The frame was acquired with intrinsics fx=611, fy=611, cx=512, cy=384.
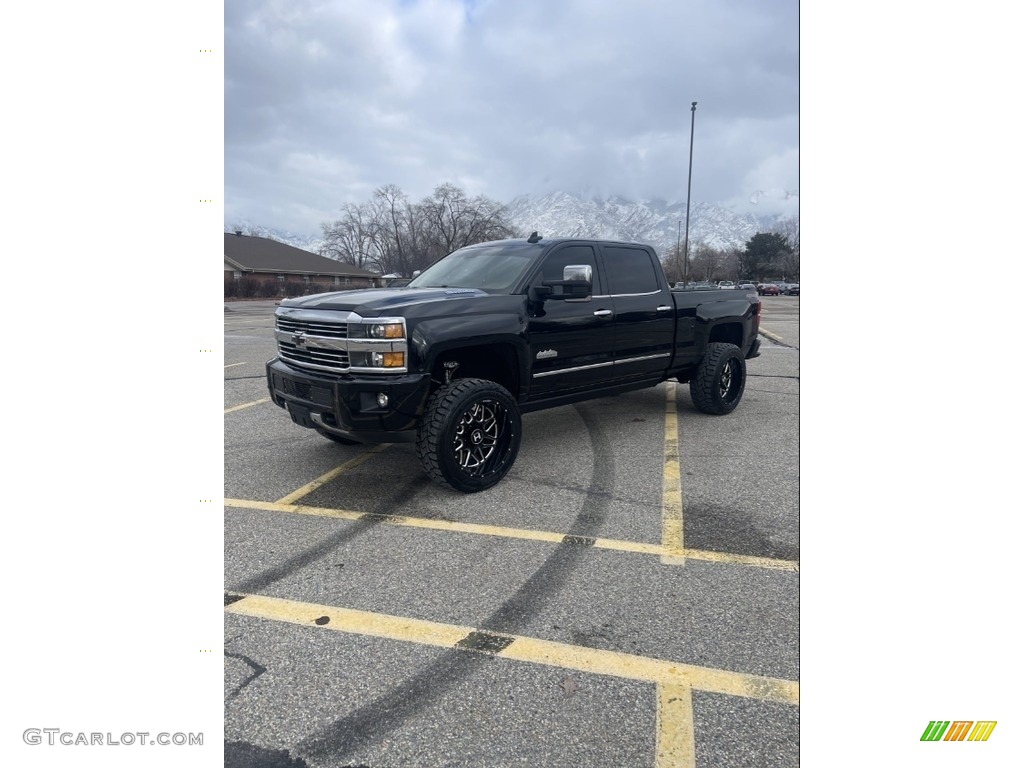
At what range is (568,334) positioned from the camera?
195 inches

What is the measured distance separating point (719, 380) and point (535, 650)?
4658mm

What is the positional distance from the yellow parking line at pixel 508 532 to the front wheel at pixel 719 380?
10.9 ft

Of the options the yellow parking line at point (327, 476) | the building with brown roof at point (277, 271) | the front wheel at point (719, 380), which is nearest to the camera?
the yellow parking line at point (327, 476)

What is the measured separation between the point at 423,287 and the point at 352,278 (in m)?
55.9

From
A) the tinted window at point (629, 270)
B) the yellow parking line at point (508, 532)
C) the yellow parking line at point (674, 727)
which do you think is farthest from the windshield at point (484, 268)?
the yellow parking line at point (674, 727)

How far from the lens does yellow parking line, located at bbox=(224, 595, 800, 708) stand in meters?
2.26

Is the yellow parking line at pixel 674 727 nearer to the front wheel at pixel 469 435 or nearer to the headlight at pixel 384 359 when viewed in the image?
the front wheel at pixel 469 435

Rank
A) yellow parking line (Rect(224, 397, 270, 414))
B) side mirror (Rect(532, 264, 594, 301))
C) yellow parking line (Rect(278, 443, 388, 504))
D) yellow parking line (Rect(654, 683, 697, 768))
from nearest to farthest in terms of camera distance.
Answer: yellow parking line (Rect(654, 683, 697, 768)), yellow parking line (Rect(278, 443, 388, 504)), side mirror (Rect(532, 264, 594, 301)), yellow parking line (Rect(224, 397, 270, 414))

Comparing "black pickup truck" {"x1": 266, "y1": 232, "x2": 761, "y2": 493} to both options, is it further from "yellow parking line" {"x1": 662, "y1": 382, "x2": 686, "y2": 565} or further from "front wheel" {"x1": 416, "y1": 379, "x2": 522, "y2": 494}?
"yellow parking line" {"x1": 662, "y1": 382, "x2": 686, "y2": 565}

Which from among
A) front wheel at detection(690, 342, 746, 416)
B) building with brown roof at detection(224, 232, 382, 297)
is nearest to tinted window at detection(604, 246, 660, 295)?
front wheel at detection(690, 342, 746, 416)

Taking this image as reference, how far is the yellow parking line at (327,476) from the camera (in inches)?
166

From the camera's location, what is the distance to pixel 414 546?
344 centimetres

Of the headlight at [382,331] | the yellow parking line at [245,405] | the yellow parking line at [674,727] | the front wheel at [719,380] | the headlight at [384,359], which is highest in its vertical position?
the headlight at [382,331]

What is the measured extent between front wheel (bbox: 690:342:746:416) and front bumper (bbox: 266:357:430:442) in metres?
3.47
